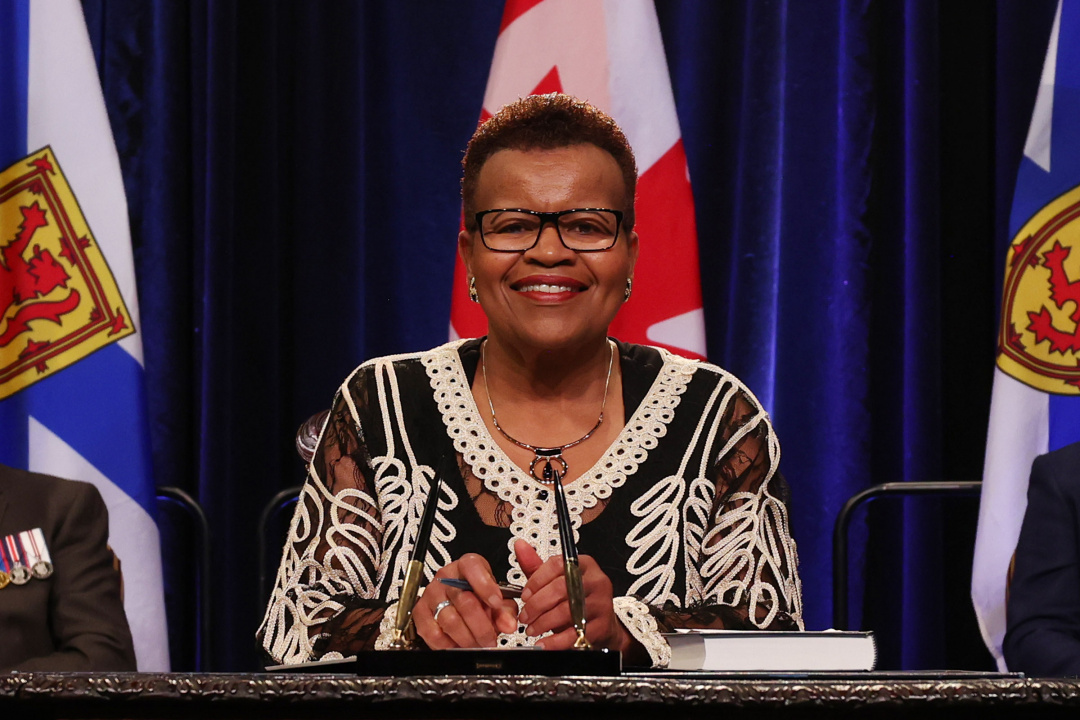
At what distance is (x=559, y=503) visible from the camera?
1.17m

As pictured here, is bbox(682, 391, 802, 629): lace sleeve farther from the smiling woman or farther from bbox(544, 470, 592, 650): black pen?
bbox(544, 470, 592, 650): black pen

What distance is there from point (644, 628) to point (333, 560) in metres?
0.48

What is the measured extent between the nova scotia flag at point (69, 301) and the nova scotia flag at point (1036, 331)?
6.14 feet

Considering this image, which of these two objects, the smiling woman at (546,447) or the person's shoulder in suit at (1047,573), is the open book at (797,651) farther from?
the person's shoulder in suit at (1047,573)

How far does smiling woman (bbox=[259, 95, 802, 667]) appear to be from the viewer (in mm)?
1786

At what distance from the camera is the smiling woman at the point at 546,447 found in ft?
5.86

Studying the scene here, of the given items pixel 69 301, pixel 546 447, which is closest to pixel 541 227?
pixel 546 447

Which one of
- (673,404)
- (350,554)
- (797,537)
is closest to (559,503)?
(350,554)

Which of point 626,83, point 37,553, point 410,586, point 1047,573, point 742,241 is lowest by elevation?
point 1047,573

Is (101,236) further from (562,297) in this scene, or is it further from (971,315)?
(971,315)

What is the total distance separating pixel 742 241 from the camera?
3.21m

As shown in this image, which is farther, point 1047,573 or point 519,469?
point 1047,573

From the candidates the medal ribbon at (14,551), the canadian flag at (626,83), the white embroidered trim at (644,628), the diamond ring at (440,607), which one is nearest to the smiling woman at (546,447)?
the white embroidered trim at (644,628)

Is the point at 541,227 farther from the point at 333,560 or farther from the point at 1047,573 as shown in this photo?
the point at 1047,573
